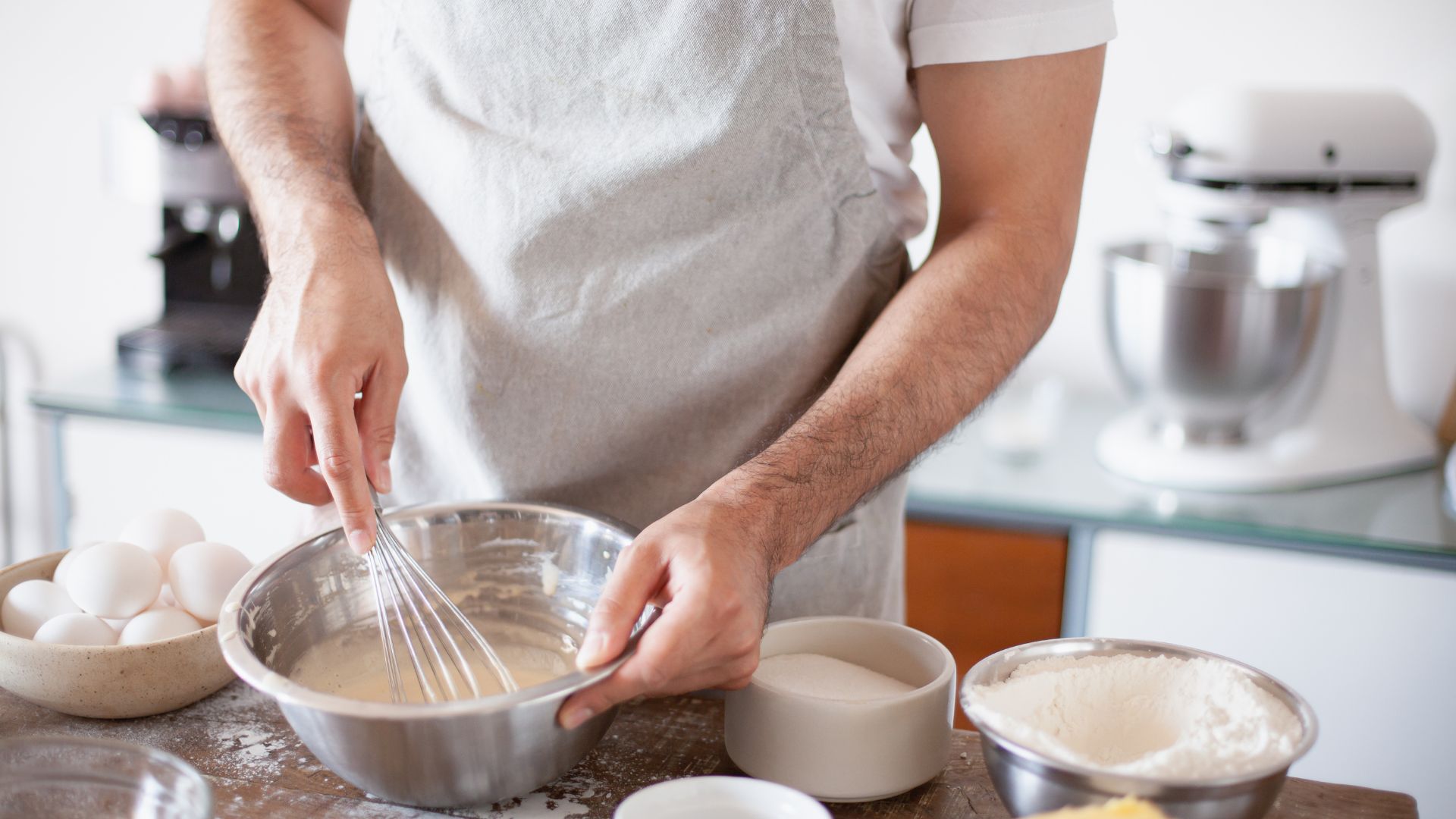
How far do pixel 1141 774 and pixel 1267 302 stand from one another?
38.0 inches

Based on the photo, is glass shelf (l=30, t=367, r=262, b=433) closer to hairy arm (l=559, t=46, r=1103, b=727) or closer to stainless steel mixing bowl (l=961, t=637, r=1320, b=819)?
hairy arm (l=559, t=46, r=1103, b=727)

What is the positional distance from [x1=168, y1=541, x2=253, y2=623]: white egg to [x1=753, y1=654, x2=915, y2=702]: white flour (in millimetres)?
327

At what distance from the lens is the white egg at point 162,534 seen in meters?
0.77

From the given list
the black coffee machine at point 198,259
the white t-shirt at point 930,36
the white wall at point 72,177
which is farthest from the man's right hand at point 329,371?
the white wall at point 72,177

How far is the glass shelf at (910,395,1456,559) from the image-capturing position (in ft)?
4.33

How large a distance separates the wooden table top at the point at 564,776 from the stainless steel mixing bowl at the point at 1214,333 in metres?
0.78

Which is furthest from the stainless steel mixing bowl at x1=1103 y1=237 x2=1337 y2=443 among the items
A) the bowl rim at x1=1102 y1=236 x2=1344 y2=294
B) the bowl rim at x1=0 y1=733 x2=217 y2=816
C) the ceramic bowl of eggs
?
the bowl rim at x1=0 y1=733 x2=217 y2=816

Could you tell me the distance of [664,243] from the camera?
80cm

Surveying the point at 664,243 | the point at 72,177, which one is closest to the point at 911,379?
the point at 664,243

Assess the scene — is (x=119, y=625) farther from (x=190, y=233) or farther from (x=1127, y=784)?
(x=190, y=233)

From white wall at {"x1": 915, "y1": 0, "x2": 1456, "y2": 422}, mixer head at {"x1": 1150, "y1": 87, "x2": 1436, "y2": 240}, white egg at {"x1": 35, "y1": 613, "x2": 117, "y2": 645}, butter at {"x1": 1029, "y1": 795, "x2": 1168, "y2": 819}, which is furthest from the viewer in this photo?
white wall at {"x1": 915, "y1": 0, "x2": 1456, "y2": 422}

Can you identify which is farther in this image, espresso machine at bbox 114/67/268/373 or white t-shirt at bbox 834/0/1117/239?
espresso machine at bbox 114/67/268/373

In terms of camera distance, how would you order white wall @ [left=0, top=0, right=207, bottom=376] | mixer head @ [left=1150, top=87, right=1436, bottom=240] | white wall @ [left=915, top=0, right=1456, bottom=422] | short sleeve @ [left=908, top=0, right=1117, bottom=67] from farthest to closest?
white wall @ [left=0, top=0, right=207, bottom=376] → white wall @ [left=915, top=0, right=1456, bottom=422] → mixer head @ [left=1150, top=87, right=1436, bottom=240] → short sleeve @ [left=908, top=0, right=1117, bottom=67]

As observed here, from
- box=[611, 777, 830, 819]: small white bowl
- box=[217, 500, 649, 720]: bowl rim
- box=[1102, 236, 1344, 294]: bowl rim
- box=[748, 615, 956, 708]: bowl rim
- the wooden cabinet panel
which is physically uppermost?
box=[1102, 236, 1344, 294]: bowl rim
